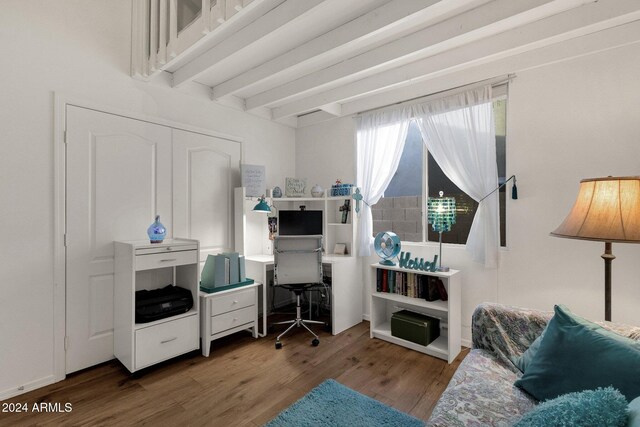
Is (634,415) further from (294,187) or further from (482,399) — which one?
(294,187)

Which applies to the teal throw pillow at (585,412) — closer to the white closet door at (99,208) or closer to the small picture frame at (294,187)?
the white closet door at (99,208)

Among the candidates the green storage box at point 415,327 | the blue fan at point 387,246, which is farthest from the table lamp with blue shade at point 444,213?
the green storage box at point 415,327

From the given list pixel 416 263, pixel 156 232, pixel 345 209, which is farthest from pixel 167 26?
pixel 416 263

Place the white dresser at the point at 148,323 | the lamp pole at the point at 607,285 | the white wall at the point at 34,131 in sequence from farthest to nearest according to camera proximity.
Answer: the white dresser at the point at 148,323 → the white wall at the point at 34,131 → the lamp pole at the point at 607,285

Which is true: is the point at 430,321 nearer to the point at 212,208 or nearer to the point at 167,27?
the point at 212,208

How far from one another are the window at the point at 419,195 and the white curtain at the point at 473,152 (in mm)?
145

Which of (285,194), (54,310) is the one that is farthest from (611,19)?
(54,310)

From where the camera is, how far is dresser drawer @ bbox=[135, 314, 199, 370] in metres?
2.42

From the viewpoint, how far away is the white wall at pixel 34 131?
7.11ft

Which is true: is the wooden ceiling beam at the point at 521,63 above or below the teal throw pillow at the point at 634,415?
above

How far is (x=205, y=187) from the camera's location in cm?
337

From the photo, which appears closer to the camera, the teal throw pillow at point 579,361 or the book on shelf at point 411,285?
the teal throw pillow at point 579,361

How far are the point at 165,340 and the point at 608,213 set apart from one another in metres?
3.10

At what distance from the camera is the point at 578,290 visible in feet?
7.80
